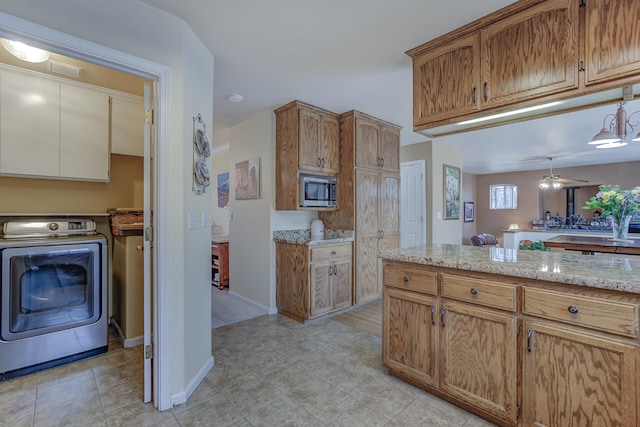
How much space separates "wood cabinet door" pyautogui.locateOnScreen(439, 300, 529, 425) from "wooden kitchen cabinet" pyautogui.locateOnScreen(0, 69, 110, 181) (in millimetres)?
3138

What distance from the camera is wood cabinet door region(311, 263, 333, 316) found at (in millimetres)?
3248

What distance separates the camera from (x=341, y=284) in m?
3.54

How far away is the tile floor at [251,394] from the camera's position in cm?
174

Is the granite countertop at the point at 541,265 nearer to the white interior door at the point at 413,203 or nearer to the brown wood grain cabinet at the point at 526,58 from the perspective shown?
the brown wood grain cabinet at the point at 526,58

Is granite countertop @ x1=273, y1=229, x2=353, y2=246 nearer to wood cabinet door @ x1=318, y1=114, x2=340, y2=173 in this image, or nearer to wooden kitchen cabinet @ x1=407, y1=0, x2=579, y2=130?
wood cabinet door @ x1=318, y1=114, x2=340, y2=173

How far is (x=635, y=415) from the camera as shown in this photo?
125cm

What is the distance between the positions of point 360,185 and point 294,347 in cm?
201

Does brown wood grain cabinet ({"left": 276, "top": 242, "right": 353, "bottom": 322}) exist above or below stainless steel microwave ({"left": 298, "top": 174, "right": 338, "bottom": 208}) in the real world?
below

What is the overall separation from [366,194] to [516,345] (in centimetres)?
247

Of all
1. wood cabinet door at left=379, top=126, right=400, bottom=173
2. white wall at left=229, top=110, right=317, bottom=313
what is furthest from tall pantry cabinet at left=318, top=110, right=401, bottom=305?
white wall at left=229, top=110, right=317, bottom=313

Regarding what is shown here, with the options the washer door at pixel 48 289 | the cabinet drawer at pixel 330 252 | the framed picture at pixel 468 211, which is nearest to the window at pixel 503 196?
the framed picture at pixel 468 211

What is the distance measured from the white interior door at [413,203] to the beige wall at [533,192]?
16.6 ft

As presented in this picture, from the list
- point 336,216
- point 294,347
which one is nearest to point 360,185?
point 336,216

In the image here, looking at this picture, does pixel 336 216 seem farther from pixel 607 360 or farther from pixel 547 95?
pixel 607 360
